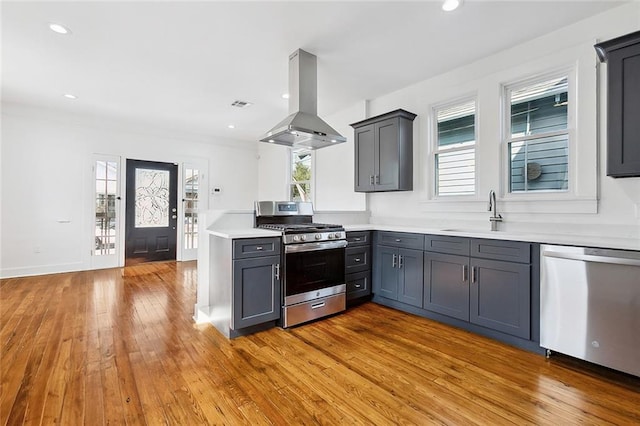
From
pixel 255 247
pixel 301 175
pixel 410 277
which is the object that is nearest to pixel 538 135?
pixel 410 277

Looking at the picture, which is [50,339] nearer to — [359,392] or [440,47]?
[359,392]

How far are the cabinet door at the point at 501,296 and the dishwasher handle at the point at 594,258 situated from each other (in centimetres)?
23

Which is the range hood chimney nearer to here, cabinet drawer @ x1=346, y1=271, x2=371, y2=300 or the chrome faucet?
cabinet drawer @ x1=346, y1=271, x2=371, y2=300

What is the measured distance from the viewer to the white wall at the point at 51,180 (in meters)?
4.95

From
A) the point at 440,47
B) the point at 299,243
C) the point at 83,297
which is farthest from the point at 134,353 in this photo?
the point at 440,47

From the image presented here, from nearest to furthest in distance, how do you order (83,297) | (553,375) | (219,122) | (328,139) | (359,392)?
1. (359,392)
2. (553,375)
3. (328,139)
4. (83,297)
5. (219,122)

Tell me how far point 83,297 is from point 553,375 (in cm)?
487

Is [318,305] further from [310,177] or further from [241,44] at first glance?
[310,177]

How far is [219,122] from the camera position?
6.01 metres

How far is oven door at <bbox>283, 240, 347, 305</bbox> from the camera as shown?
2.95 meters

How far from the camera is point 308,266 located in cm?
309

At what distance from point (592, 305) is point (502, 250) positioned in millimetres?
676

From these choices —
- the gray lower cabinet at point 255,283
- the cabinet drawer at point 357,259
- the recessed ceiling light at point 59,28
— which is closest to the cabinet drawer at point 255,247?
the gray lower cabinet at point 255,283

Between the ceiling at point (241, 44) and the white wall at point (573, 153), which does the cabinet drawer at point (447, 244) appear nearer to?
the white wall at point (573, 153)
